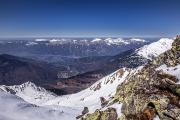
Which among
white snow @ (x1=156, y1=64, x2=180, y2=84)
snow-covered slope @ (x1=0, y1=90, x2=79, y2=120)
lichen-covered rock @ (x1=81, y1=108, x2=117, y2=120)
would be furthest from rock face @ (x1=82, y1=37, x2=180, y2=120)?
snow-covered slope @ (x1=0, y1=90, x2=79, y2=120)

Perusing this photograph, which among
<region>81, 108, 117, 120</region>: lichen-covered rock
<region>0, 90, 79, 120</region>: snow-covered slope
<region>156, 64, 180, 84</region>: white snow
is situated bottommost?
<region>0, 90, 79, 120</region>: snow-covered slope

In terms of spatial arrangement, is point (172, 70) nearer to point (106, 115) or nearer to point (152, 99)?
point (152, 99)

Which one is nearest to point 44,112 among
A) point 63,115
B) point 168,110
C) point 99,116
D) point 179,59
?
point 63,115

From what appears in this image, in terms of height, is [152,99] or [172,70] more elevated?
[172,70]

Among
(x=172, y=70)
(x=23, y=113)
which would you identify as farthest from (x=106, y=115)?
(x=23, y=113)

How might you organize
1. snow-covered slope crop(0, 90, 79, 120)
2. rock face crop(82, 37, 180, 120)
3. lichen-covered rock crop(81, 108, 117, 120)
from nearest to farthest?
rock face crop(82, 37, 180, 120)
lichen-covered rock crop(81, 108, 117, 120)
snow-covered slope crop(0, 90, 79, 120)

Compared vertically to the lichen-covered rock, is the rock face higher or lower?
higher

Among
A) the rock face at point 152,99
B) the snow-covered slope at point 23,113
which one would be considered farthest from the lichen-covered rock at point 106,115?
the snow-covered slope at point 23,113

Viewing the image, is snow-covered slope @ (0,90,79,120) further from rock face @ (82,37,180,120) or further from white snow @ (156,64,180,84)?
white snow @ (156,64,180,84)

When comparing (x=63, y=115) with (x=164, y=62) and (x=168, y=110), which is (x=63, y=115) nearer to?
(x=164, y=62)

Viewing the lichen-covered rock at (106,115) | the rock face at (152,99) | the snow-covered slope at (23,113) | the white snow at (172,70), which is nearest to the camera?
the rock face at (152,99)

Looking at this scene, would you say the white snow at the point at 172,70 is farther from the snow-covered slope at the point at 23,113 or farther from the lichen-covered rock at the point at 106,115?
the snow-covered slope at the point at 23,113

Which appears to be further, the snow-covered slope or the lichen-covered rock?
the snow-covered slope
